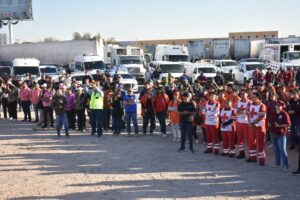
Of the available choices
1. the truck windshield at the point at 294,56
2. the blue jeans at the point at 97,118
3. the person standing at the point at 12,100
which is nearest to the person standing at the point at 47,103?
the blue jeans at the point at 97,118

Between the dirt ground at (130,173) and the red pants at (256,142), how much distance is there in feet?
0.90

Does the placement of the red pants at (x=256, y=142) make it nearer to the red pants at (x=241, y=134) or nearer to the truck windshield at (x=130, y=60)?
the red pants at (x=241, y=134)

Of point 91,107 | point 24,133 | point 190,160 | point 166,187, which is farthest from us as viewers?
point 24,133

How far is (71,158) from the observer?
40.7 ft

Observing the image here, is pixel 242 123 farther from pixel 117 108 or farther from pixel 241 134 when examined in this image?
pixel 117 108

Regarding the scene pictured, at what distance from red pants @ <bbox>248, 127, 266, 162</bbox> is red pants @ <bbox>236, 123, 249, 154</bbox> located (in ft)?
1.00

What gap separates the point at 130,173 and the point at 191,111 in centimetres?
289

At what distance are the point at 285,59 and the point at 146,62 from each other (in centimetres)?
1002

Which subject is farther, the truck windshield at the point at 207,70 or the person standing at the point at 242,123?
the truck windshield at the point at 207,70

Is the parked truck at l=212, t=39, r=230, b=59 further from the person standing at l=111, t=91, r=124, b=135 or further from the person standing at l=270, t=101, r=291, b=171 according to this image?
the person standing at l=270, t=101, r=291, b=171

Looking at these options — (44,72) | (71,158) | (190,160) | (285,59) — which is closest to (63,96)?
(71,158)

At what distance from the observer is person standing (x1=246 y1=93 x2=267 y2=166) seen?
11.0 meters

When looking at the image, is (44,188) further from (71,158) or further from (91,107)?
(91,107)

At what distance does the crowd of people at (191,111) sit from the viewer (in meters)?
11.1
